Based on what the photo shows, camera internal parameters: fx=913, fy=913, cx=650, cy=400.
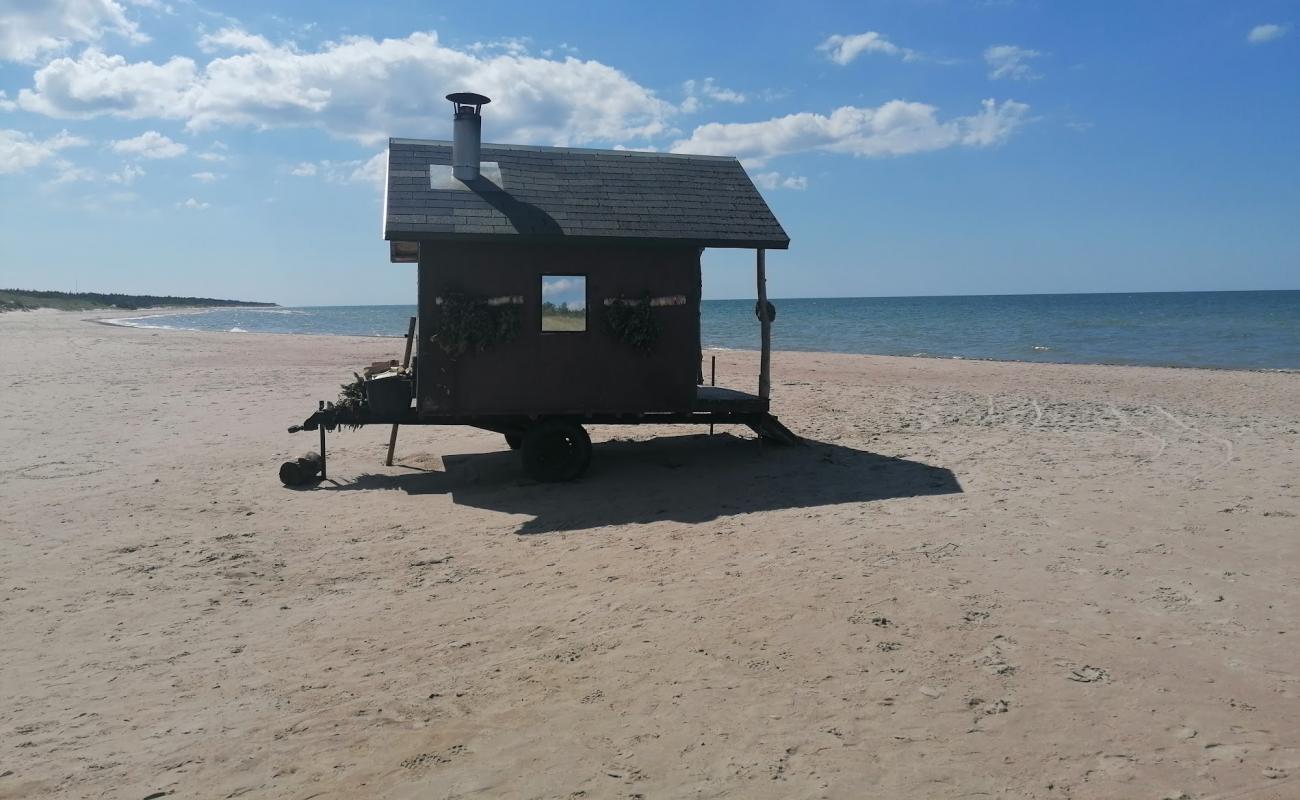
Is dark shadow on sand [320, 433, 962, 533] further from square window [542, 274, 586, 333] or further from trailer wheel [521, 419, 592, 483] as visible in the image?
square window [542, 274, 586, 333]

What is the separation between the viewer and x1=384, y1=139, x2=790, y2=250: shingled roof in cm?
1057

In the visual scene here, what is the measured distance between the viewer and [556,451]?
11.2 metres

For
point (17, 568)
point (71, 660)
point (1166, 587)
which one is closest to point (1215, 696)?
point (1166, 587)

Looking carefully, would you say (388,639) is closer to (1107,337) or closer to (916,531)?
(916,531)

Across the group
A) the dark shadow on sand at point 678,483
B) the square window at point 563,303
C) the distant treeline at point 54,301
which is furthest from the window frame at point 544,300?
the distant treeline at point 54,301

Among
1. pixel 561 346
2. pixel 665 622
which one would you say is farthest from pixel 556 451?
pixel 665 622

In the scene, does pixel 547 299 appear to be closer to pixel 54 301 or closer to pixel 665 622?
pixel 665 622

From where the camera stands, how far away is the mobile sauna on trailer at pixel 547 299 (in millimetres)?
10734

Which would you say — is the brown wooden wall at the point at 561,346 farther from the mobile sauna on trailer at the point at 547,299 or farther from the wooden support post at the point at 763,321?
the wooden support post at the point at 763,321

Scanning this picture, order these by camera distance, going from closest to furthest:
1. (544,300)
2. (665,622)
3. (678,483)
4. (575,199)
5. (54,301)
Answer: (665,622)
(678,483)
(544,300)
(575,199)
(54,301)

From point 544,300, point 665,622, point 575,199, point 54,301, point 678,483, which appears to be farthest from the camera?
point 54,301

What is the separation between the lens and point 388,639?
20.4 ft

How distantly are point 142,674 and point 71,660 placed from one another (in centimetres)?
61

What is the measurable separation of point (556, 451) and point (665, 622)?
5.11 meters
